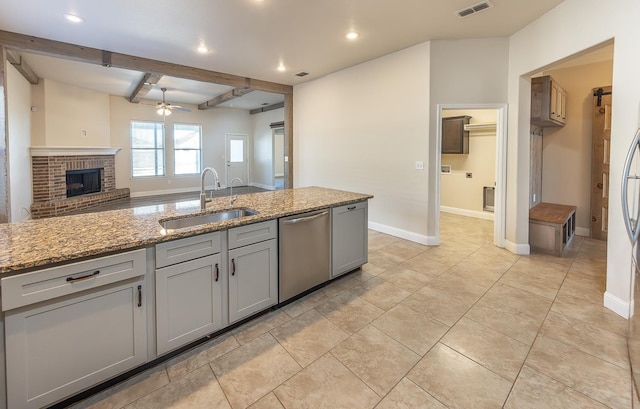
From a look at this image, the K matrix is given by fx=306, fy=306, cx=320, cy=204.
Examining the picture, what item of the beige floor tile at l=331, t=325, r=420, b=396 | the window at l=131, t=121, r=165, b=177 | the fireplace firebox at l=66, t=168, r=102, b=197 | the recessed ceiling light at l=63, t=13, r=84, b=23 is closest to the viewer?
the beige floor tile at l=331, t=325, r=420, b=396

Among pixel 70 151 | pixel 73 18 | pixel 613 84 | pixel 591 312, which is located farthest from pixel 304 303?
pixel 70 151

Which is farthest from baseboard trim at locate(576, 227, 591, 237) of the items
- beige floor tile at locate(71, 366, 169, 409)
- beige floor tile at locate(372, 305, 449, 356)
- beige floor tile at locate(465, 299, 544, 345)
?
beige floor tile at locate(71, 366, 169, 409)

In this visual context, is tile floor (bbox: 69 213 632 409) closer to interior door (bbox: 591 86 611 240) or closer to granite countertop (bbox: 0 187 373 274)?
granite countertop (bbox: 0 187 373 274)

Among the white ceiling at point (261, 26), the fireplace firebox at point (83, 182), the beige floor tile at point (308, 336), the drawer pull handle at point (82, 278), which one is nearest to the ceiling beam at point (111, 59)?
the white ceiling at point (261, 26)

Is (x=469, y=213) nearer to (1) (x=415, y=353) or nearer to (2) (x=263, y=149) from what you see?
(1) (x=415, y=353)

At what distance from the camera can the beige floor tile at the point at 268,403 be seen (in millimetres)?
1629

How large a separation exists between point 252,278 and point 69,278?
113cm

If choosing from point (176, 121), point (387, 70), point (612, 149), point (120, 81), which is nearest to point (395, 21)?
point (387, 70)

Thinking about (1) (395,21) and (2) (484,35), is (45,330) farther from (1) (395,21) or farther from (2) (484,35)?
(2) (484,35)

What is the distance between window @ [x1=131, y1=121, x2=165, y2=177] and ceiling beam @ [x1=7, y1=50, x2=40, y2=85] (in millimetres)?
2809

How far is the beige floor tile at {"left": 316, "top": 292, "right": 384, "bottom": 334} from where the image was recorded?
243 centimetres

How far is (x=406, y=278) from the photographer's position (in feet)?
10.9

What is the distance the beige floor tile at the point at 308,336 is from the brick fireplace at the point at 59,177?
651 centimetres

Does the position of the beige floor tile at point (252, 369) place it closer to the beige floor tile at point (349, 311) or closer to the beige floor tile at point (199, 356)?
the beige floor tile at point (199, 356)
